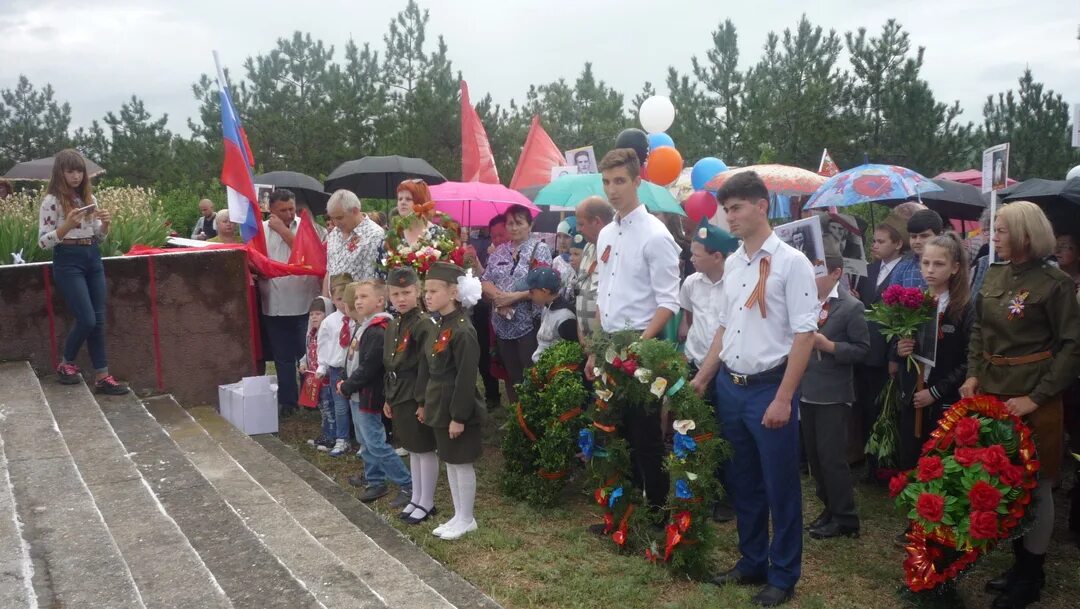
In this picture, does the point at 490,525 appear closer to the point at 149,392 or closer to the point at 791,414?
the point at 791,414

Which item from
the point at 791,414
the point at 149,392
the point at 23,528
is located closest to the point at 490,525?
the point at 791,414

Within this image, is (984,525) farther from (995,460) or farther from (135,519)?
(135,519)

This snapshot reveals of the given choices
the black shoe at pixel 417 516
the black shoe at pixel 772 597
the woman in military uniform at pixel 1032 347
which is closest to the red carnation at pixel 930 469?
the woman in military uniform at pixel 1032 347

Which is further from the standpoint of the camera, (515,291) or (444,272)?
(515,291)

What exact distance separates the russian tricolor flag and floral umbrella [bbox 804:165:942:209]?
4.86 m

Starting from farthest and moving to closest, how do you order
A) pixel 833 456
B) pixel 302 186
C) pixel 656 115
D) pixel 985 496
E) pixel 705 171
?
pixel 656 115, pixel 302 186, pixel 705 171, pixel 833 456, pixel 985 496

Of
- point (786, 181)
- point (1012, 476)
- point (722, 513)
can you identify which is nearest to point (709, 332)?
point (722, 513)

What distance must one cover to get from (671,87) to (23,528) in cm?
2834

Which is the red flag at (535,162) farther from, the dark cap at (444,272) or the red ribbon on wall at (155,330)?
the dark cap at (444,272)

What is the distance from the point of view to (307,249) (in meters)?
8.08

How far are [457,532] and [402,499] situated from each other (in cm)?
74

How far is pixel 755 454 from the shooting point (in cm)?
444

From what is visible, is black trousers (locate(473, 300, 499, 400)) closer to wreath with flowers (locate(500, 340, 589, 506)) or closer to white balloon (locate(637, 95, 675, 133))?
wreath with flowers (locate(500, 340, 589, 506))

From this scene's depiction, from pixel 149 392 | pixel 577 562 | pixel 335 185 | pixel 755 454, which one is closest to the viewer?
pixel 755 454
